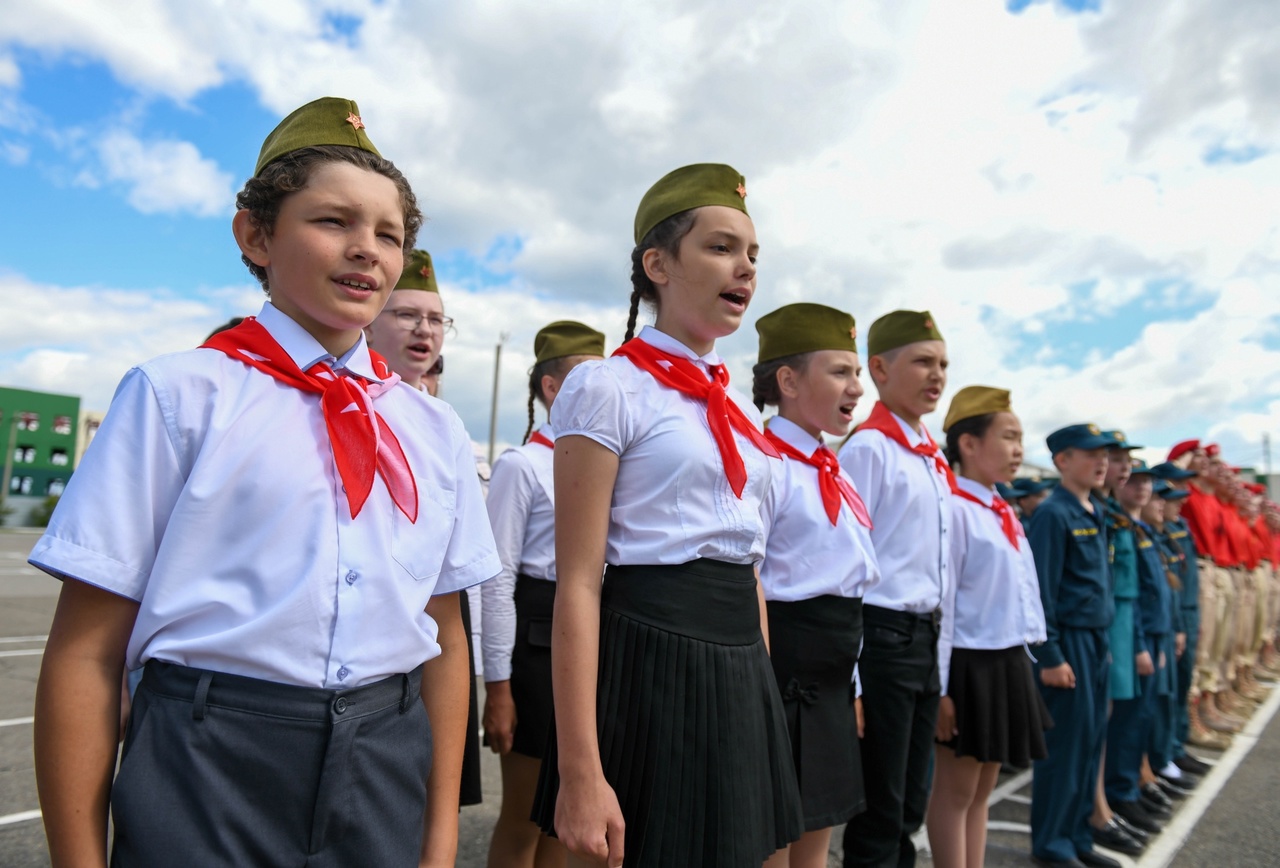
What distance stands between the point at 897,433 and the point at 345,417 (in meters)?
2.60

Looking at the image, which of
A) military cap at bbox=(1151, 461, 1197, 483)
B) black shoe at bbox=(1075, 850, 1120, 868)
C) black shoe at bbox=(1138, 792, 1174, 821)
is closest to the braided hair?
black shoe at bbox=(1075, 850, 1120, 868)

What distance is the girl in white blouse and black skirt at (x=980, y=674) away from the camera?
11.8 ft

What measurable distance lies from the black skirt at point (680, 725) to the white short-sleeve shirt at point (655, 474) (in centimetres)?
6

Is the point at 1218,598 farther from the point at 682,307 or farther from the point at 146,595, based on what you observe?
the point at 146,595

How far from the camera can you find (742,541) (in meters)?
2.02

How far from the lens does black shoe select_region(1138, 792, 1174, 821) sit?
5484mm

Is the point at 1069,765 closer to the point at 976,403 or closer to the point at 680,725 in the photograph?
the point at 976,403

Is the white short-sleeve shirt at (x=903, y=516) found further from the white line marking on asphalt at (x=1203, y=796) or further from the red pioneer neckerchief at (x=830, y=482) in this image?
the white line marking on asphalt at (x=1203, y=796)

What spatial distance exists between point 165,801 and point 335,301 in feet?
2.53

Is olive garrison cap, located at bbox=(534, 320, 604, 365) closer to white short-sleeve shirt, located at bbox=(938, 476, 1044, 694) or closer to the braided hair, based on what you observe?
the braided hair

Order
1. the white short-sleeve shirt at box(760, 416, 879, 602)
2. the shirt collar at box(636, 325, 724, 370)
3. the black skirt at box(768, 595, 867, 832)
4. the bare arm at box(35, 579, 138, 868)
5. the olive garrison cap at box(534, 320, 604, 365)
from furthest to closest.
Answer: the olive garrison cap at box(534, 320, 604, 365), the white short-sleeve shirt at box(760, 416, 879, 602), the black skirt at box(768, 595, 867, 832), the shirt collar at box(636, 325, 724, 370), the bare arm at box(35, 579, 138, 868)

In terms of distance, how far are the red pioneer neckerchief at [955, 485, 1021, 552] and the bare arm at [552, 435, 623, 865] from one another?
2.56 m

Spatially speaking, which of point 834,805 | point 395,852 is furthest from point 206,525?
point 834,805

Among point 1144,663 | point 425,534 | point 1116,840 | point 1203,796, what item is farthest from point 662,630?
point 1203,796
